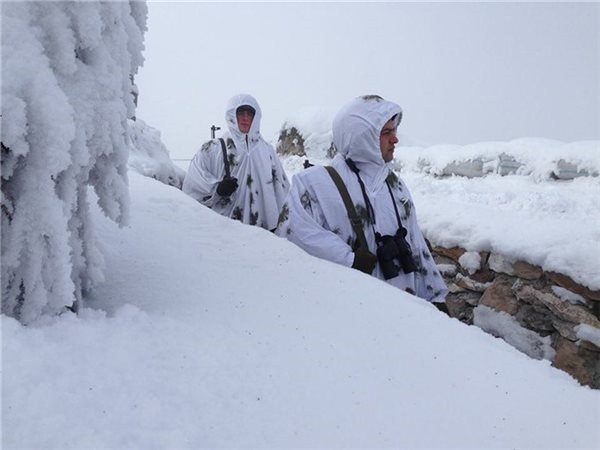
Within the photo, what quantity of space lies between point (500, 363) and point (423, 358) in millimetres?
215

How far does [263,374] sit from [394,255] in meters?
1.71

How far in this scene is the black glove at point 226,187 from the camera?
172 inches

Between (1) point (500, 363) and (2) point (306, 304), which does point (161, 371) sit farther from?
(1) point (500, 363)

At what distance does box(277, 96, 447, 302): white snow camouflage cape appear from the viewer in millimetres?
2725

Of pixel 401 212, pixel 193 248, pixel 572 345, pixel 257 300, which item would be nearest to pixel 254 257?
pixel 193 248

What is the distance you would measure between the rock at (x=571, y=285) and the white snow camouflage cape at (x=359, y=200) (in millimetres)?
769

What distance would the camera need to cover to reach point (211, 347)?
1125 millimetres

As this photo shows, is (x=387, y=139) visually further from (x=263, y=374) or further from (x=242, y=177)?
(x=263, y=374)

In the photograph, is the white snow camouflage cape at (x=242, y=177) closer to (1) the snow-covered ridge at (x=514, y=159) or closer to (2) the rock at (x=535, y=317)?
(2) the rock at (x=535, y=317)

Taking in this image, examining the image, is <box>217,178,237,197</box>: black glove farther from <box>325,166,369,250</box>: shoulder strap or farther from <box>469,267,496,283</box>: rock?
<box>469,267,496,283</box>: rock

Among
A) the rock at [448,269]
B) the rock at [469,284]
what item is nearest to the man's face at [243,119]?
the rock at [448,269]

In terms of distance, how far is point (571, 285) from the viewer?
9.75ft

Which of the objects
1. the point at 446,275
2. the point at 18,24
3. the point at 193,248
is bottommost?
the point at 446,275

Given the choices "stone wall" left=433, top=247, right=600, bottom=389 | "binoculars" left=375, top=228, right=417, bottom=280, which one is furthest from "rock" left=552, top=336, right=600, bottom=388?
"binoculars" left=375, top=228, right=417, bottom=280
